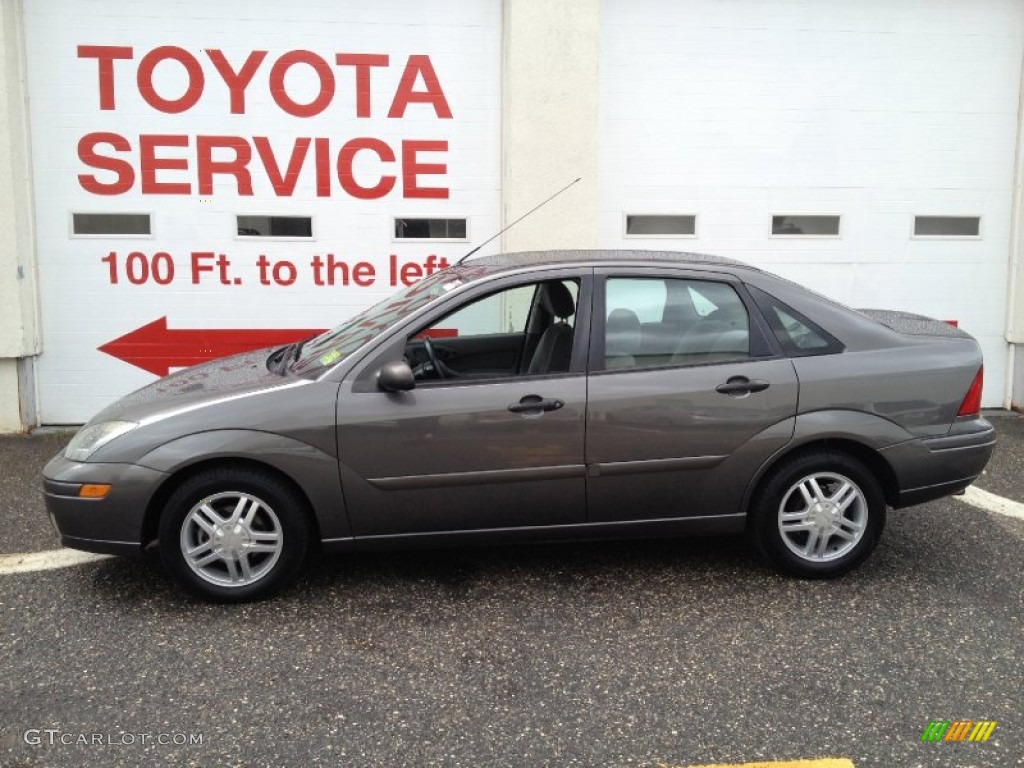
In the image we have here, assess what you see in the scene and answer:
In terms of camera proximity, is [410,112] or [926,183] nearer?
[410,112]

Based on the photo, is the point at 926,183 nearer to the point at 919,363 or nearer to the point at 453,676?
the point at 919,363

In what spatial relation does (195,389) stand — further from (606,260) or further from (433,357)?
(606,260)

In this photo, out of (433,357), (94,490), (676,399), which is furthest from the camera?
(433,357)

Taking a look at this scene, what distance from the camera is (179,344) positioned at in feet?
24.3

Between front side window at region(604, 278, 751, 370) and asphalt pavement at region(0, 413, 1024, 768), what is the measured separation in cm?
107

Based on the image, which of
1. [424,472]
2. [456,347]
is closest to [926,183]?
[456,347]

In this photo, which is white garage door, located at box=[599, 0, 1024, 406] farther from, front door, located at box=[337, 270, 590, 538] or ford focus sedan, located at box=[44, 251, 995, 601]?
front door, located at box=[337, 270, 590, 538]

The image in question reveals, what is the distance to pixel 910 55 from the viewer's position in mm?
7836

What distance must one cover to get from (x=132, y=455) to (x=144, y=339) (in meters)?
3.93

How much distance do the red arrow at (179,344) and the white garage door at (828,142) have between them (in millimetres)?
3039

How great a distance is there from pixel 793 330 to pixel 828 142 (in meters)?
4.33

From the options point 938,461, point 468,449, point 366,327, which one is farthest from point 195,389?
point 938,461

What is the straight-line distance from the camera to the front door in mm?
3871

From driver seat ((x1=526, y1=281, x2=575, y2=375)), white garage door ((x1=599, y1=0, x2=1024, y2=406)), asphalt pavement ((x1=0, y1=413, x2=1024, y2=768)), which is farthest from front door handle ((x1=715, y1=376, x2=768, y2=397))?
white garage door ((x1=599, y1=0, x2=1024, y2=406))
